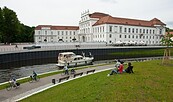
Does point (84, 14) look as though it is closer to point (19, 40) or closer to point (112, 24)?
point (112, 24)

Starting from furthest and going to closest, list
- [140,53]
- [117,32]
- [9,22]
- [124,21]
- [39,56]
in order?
[124,21] < [117,32] < [9,22] < [140,53] < [39,56]

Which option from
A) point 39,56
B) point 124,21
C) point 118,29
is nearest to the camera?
point 39,56

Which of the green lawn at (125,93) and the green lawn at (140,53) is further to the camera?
the green lawn at (140,53)

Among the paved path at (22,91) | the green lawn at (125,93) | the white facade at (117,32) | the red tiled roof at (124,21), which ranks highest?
the red tiled roof at (124,21)

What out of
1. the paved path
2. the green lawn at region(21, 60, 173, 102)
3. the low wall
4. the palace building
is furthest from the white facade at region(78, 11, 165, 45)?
the green lawn at region(21, 60, 173, 102)

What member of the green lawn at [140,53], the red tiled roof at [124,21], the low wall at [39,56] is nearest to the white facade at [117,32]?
the red tiled roof at [124,21]

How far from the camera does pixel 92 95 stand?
11711 millimetres

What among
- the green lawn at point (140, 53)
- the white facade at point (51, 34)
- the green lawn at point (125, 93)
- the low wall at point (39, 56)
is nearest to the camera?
the green lawn at point (125, 93)

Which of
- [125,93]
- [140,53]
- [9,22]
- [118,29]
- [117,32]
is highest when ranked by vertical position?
[9,22]

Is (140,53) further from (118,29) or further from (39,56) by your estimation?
(39,56)

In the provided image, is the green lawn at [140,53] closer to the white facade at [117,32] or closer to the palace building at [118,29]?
the palace building at [118,29]

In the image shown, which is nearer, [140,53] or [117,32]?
[140,53]

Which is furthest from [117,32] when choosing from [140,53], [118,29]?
[140,53]

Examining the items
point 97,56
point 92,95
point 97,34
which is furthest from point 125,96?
point 97,34
